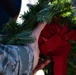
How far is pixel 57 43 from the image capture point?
75cm

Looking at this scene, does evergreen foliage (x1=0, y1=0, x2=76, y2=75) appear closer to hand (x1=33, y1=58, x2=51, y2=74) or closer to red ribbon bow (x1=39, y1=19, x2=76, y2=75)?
red ribbon bow (x1=39, y1=19, x2=76, y2=75)

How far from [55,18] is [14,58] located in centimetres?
22

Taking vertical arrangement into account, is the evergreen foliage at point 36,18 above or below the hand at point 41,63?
above

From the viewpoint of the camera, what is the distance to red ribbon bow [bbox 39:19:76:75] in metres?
0.74

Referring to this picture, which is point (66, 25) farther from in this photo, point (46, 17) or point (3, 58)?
point (3, 58)

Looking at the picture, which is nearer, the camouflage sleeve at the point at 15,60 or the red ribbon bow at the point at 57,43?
the camouflage sleeve at the point at 15,60

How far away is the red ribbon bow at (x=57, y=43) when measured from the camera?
0.74 m

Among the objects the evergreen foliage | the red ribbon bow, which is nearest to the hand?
the red ribbon bow

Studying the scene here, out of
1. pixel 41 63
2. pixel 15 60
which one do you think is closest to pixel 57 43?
pixel 41 63

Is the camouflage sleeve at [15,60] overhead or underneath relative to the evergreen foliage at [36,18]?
underneath

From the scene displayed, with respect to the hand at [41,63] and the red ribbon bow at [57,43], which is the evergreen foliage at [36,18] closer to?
the red ribbon bow at [57,43]

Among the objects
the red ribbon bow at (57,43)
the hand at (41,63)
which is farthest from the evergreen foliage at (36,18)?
the hand at (41,63)

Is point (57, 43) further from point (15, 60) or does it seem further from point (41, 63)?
point (15, 60)

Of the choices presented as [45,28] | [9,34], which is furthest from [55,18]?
[9,34]
